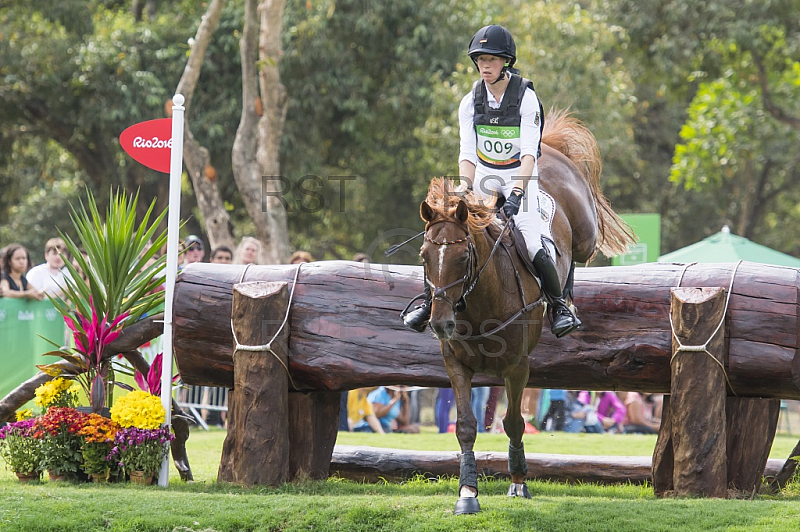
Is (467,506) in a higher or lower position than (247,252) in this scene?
lower

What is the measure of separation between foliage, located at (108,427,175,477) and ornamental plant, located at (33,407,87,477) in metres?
0.29

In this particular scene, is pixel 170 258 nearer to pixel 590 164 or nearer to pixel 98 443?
pixel 98 443

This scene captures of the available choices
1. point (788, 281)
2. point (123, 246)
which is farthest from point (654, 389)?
point (123, 246)

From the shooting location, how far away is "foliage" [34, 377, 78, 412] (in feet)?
22.9

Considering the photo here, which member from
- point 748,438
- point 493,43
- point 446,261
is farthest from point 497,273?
point 748,438

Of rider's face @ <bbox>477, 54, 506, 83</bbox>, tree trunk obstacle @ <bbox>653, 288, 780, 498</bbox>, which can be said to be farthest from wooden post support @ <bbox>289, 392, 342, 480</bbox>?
rider's face @ <bbox>477, 54, 506, 83</bbox>

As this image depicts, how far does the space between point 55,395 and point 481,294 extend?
11.6 ft

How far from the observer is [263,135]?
586 inches

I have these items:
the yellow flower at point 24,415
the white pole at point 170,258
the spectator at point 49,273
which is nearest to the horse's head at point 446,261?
the white pole at point 170,258

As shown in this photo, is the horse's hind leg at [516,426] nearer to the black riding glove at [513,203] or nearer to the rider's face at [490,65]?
the black riding glove at [513,203]

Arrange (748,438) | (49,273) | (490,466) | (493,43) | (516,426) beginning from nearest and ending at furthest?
(493,43) → (516,426) → (748,438) → (490,466) → (49,273)

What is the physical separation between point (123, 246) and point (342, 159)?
1654 centimetres

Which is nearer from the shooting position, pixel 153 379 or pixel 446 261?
pixel 446 261

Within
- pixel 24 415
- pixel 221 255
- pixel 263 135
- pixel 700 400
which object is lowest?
pixel 24 415
